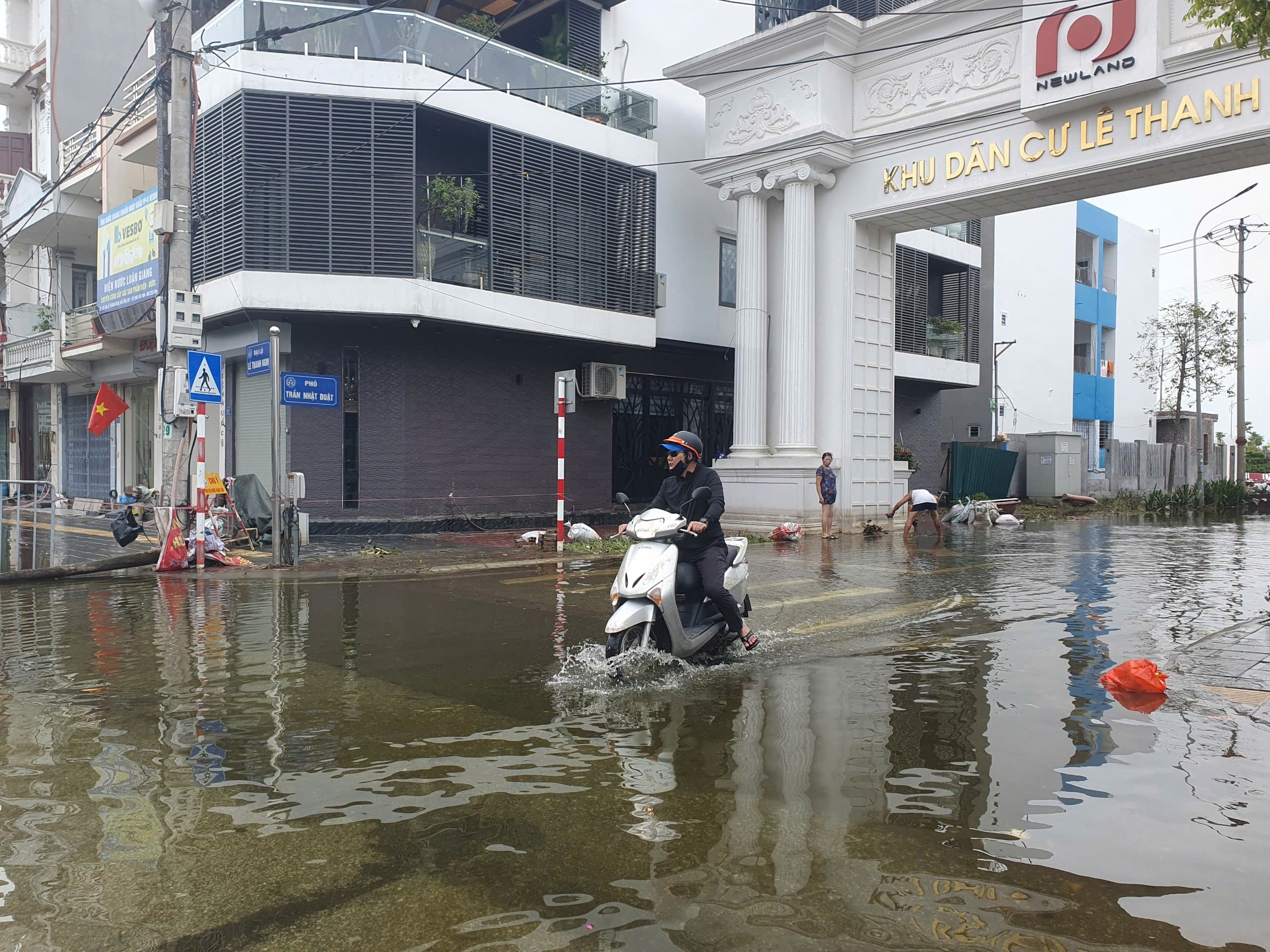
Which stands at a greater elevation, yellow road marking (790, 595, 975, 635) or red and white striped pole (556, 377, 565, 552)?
red and white striped pole (556, 377, 565, 552)

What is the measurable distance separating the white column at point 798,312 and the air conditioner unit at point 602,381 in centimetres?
402

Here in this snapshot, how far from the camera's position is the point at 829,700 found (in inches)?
236

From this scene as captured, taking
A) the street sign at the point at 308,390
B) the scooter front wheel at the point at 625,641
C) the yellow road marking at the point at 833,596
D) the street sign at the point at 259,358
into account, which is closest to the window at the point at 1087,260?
the yellow road marking at the point at 833,596

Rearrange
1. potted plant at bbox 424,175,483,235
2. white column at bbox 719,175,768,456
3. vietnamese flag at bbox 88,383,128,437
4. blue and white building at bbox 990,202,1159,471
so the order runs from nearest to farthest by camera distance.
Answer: vietnamese flag at bbox 88,383,128,437
potted plant at bbox 424,175,483,235
white column at bbox 719,175,768,456
blue and white building at bbox 990,202,1159,471

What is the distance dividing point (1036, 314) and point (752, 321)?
21607 mm

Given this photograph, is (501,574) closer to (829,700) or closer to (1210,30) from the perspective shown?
(829,700)

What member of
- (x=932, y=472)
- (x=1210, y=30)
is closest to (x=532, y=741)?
(x=1210, y=30)

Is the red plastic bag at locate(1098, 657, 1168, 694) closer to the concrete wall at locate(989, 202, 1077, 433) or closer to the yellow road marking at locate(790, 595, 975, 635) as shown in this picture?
the yellow road marking at locate(790, 595, 975, 635)

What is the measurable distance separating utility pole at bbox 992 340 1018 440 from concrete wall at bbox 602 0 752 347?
48.4 ft

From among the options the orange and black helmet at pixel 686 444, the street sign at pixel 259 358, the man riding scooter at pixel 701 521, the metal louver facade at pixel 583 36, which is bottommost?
the man riding scooter at pixel 701 521

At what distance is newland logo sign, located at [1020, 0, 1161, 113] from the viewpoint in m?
15.9

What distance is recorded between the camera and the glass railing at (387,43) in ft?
58.3

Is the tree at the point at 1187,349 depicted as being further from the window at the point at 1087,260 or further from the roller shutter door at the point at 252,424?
the roller shutter door at the point at 252,424

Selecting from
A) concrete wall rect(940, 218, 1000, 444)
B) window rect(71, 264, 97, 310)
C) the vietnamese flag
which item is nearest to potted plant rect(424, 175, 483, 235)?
the vietnamese flag
